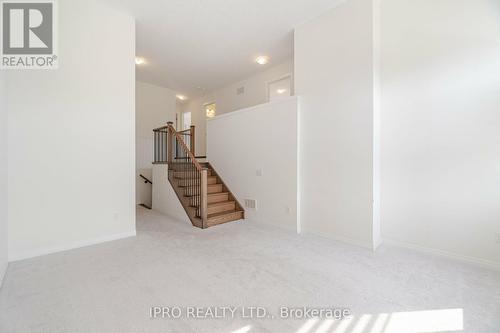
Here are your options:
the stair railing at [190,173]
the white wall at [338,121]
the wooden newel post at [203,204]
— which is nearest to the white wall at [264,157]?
the white wall at [338,121]

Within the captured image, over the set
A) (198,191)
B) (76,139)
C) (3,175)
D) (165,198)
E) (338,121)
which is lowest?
(165,198)

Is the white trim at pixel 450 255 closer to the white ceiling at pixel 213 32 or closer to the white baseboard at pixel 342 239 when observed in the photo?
the white baseboard at pixel 342 239

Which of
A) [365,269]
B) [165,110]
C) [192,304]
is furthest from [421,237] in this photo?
[165,110]

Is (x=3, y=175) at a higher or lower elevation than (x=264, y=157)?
lower

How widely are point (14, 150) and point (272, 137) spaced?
4080 millimetres

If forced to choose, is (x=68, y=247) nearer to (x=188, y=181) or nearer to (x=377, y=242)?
(x=188, y=181)

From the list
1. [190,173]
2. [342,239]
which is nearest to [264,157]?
[190,173]

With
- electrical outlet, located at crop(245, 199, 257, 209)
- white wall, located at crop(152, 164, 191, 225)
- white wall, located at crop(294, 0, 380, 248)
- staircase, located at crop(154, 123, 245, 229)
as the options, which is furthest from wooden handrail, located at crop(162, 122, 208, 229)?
white wall, located at crop(294, 0, 380, 248)

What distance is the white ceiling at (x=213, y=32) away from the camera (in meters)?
Answer: 3.65

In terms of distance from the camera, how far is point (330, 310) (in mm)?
1935

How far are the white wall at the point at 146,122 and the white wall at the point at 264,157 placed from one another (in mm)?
3041

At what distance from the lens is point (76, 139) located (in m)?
3.38

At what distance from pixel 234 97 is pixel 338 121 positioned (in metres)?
4.68

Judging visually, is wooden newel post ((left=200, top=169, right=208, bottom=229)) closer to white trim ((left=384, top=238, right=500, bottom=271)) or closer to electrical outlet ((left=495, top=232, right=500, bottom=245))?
white trim ((left=384, top=238, right=500, bottom=271))
